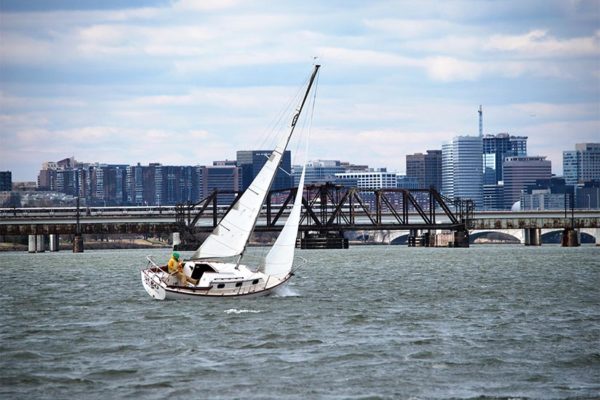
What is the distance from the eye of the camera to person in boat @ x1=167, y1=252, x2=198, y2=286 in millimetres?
66250

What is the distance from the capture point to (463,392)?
37.6 m

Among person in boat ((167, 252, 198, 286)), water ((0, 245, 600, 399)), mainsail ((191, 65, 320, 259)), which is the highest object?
mainsail ((191, 65, 320, 259))

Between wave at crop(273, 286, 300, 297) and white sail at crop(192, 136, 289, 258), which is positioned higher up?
white sail at crop(192, 136, 289, 258)

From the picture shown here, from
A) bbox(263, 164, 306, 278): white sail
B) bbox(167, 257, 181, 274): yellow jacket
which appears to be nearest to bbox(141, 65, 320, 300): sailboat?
bbox(263, 164, 306, 278): white sail

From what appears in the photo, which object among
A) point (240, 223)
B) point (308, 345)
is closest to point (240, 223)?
point (240, 223)

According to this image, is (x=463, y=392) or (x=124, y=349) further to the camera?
(x=124, y=349)

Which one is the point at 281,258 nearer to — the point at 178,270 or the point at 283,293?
the point at 283,293

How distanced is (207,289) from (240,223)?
704 centimetres

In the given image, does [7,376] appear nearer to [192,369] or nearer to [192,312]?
[192,369]

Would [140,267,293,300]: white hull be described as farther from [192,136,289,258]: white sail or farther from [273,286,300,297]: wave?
[192,136,289,258]: white sail

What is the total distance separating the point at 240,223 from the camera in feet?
233

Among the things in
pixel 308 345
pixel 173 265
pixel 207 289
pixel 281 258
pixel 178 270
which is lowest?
pixel 308 345

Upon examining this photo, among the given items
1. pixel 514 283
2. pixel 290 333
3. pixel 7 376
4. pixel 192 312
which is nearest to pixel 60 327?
pixel 192 312

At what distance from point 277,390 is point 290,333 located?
45.0ft
